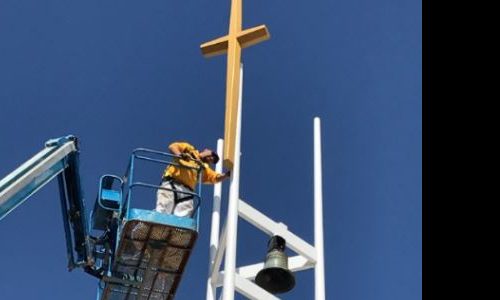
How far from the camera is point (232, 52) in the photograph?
35.1 feet

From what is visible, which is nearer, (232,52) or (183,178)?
(232,52)

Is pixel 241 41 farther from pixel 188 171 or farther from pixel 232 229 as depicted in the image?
pixel 232 229

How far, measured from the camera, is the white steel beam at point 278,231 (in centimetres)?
940

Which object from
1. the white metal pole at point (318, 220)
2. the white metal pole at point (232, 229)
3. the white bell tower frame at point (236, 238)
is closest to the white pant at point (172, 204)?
the white bell tower frame at point (236, 238)

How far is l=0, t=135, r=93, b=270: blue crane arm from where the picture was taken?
10.7m

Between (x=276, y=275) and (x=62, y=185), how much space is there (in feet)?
15.3

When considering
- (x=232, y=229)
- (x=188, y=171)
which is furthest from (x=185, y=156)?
(x=232, y=229)

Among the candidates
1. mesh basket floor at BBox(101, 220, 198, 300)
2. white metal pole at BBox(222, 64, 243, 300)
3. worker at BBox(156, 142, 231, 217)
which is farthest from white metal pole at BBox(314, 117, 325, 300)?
mesh basket floor at BBox(101, 220, 198, 300)

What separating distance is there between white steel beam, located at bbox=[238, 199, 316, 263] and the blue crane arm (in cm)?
339

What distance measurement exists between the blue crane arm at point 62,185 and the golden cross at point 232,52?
107 inches
